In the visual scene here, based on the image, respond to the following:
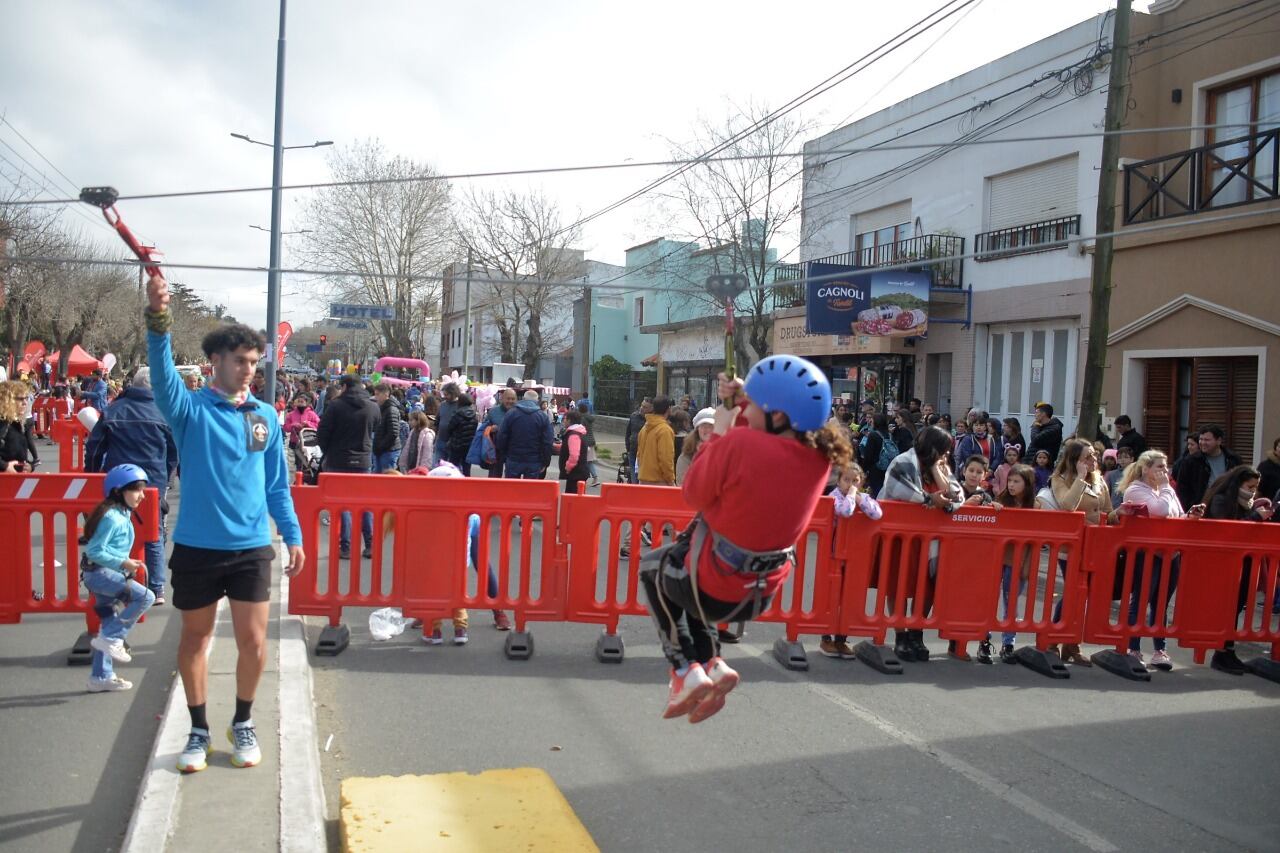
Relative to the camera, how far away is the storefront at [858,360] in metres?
23.3

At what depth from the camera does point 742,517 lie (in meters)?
3.32

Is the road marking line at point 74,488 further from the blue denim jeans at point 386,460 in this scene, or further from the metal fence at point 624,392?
the metal fence at point 624,392

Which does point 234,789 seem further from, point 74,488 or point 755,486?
point 74,488

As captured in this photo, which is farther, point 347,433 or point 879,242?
point 879,242

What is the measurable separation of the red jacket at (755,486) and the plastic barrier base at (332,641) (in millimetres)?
4179

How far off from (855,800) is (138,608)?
4.21 meters

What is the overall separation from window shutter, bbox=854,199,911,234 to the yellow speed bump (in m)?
21.8

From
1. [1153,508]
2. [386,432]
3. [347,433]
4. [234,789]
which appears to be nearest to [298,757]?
[234,789]

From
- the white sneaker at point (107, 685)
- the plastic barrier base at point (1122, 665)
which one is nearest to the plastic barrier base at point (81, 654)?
the white sneaker at point (107, 685)

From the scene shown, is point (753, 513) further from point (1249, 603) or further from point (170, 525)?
point (170, 525)

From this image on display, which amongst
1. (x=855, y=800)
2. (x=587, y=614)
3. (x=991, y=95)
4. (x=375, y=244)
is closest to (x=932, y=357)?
(x=991, y=95)

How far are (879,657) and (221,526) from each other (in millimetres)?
4624

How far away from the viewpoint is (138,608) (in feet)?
19.4

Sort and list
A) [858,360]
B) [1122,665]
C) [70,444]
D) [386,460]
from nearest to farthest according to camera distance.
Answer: [1122,665] → [386,460] → [70,444] → [858,360]
